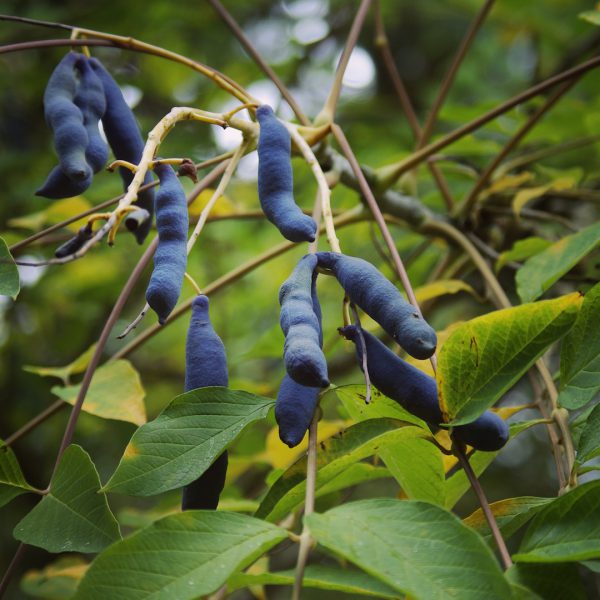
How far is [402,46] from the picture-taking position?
10.7 feet

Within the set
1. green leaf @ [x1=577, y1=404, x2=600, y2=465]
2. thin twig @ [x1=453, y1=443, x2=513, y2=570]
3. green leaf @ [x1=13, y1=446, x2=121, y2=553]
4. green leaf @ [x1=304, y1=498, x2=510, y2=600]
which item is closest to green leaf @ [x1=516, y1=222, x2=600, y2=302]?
green leaf @ [x1=577, y1=404, x2=600, y2=465]

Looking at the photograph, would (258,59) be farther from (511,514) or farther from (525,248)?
(511,514)

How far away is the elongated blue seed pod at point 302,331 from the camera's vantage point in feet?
1.76

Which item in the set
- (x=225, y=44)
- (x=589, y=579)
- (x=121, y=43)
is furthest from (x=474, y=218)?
(x=225, y=44)

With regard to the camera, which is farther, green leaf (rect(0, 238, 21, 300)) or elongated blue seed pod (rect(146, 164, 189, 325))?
green leaf (rect(0, 238, 21, 300))

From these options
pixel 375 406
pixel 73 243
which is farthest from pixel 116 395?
pixel 375 406

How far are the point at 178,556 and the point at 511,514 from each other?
1.12 ft

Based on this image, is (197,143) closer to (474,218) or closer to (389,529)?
(474,218)

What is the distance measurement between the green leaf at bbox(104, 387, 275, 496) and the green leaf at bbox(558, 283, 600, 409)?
0.33 m

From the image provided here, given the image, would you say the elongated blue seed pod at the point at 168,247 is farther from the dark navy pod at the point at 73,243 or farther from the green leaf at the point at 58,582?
the green leaf at the point at 58,582

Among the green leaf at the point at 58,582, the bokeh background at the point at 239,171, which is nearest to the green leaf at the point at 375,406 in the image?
the green leaf at the point at 58,582

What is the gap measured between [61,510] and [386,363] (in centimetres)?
35

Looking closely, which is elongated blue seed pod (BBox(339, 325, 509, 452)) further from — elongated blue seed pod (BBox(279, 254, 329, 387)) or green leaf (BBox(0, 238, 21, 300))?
green leaf (BBox(0, 238, 21, 300))

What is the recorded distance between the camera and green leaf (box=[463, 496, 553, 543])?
2.32 feet
